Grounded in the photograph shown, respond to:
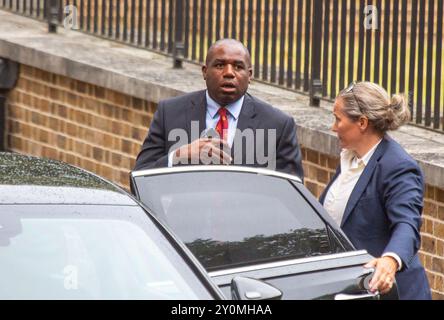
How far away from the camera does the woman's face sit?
22.7 feet

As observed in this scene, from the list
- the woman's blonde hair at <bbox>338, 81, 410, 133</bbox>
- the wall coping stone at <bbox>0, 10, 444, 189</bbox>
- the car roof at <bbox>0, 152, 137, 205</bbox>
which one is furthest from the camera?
the wall coping stone at <bbox>0, 10, 444, 189</bbox>

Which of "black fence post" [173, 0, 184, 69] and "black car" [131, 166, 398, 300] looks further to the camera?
"black fence post" [173, 0, 184, 69]

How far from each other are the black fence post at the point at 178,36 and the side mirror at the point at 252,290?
256 inches

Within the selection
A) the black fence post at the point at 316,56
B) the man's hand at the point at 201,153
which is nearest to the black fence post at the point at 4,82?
the black fence post at the point at 316,56

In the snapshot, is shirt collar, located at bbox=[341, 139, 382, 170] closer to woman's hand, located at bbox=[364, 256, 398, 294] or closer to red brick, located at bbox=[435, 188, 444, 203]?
woman's hand, located at bbox=[364, 256, 398, 294]

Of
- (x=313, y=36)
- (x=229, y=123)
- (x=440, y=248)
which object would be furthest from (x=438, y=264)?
(x=313, y=36)

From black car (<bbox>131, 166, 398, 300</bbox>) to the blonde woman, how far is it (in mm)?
221

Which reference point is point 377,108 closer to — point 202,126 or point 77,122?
point 202,126

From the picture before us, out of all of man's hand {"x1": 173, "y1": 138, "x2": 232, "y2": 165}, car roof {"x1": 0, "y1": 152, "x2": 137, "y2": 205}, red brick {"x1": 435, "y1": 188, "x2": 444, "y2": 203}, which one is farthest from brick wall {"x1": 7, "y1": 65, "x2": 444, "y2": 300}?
car roof {"x1": 0, "y1": 152, "x2": 137, "y2": 205}

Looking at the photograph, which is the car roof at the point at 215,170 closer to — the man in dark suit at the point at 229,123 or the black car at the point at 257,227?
the black car at the point at 257,227

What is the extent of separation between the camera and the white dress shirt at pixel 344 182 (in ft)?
22.8

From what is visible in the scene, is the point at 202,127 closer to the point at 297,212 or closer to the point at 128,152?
the point at 297,212

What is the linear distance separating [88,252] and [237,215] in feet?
3.43

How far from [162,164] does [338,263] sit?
136 cm
